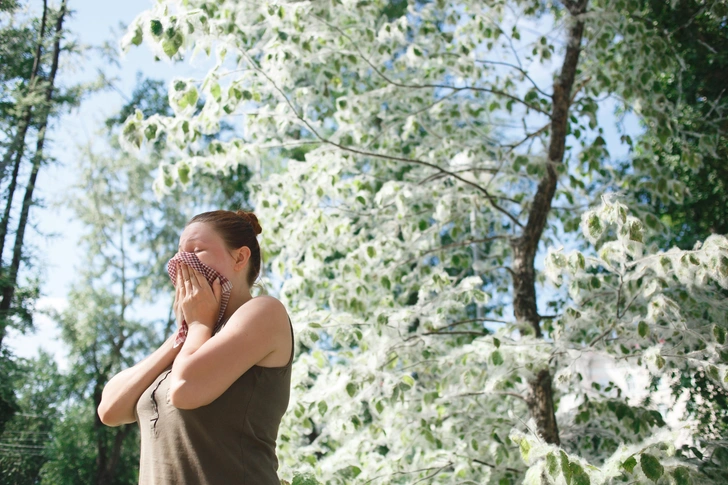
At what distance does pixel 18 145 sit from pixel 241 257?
6.40 meters

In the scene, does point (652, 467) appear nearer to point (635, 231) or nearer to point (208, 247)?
point (635, 231)

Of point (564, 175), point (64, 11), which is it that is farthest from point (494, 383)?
point (64, 11)

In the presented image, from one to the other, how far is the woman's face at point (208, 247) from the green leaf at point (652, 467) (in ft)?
4.18

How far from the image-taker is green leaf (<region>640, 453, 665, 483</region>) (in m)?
1.83

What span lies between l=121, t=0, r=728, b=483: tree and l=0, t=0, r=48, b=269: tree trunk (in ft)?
13.4

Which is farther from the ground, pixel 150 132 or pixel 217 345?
pixel 150 132

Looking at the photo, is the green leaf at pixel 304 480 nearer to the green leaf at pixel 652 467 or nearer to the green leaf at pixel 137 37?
the green leaf at pixel 652 467

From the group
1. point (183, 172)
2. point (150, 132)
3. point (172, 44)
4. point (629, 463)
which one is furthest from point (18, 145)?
point (629, 463)

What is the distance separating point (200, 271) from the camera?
4.46 ft

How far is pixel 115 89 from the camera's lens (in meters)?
10.5

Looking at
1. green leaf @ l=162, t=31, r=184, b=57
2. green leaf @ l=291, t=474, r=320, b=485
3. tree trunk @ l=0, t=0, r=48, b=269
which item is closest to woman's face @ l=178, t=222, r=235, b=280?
green leaf @ l=291, t=474, r=320, b=485

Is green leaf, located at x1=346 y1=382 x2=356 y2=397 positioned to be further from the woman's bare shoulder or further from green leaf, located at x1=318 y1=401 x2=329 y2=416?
the woman's bare shoulder

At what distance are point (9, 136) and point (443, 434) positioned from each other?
19.1ft

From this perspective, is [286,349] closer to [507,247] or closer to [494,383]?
[494,383]
